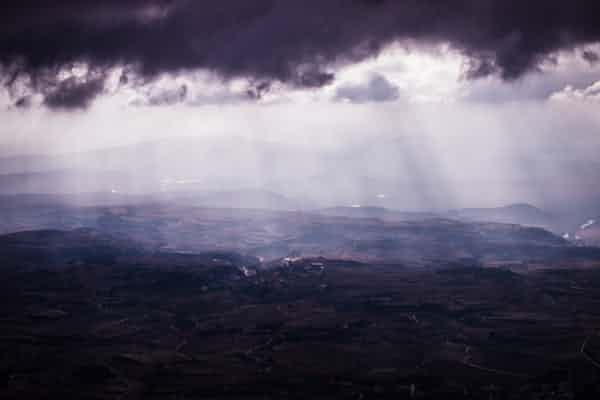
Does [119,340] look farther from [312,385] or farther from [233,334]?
[312,385]

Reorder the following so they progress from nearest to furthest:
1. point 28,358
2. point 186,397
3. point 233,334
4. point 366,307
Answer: point 186,397 → point 28,358 → point 233,334 → point 366,307

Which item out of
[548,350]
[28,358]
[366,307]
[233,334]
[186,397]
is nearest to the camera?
[186,397]

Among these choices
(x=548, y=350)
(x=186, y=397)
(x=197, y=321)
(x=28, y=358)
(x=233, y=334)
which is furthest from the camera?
(x=197, y=321)

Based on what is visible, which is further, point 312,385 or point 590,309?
point 590,309

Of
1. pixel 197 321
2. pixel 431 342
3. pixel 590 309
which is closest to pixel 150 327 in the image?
pixel 197 321

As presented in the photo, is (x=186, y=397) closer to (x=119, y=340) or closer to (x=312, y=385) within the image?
(x=312, y=385)

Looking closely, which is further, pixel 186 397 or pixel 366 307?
pixel 366 307

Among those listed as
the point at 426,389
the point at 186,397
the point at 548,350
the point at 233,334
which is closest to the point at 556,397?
the point at 426,389

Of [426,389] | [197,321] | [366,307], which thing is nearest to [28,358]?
[197,321]

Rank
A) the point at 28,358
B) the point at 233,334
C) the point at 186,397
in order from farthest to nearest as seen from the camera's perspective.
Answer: the point at 233,334 → the point at 28,358 → the point at 186,397
